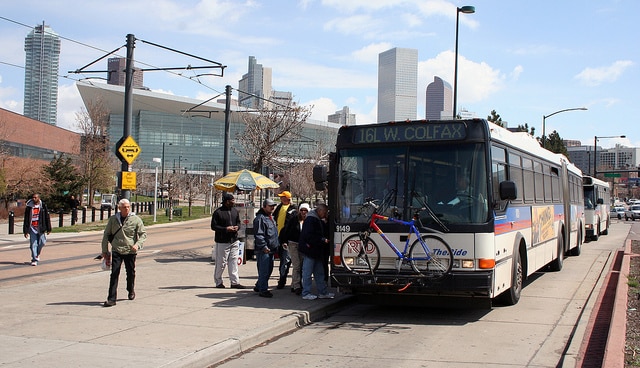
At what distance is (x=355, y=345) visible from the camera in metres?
8.38

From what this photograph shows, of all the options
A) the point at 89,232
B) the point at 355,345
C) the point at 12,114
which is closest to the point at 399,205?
the point at 355,345

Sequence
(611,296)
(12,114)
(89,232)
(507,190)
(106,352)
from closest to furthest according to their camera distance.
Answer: (106,352), (507,190), (611,296), (89,232), (12,114)

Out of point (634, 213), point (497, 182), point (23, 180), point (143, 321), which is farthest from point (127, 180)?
point (634, 213)

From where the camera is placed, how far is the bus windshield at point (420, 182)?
9.53 meters

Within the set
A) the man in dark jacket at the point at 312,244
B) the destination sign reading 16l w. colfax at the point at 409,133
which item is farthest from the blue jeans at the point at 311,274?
the destination sign reading 16l w. colfax at the point at 409,133

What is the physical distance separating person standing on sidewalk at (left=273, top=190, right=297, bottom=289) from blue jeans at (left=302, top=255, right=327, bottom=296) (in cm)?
99

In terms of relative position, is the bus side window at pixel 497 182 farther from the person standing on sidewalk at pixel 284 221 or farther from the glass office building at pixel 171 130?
the glass office building at pixel 171 130

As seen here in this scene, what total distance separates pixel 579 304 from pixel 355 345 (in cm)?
524

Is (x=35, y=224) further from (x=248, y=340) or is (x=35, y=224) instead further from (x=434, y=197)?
(x=434, y=197)

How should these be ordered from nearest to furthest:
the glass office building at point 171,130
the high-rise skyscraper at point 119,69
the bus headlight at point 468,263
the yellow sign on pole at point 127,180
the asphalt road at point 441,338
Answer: the asphalt road at point 441,338 → the bus headlight at point 468,263 → the yellow sign on pole at point 127,180 → the high-rise skyscraper at point 119,69 → the glass office building at point 171,130

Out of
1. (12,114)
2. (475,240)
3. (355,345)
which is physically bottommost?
(355,345)

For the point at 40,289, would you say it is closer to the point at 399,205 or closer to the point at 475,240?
the point at 399,205

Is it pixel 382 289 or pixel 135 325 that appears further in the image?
pixel 382 289

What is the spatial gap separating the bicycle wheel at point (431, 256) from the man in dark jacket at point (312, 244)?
224 cm
